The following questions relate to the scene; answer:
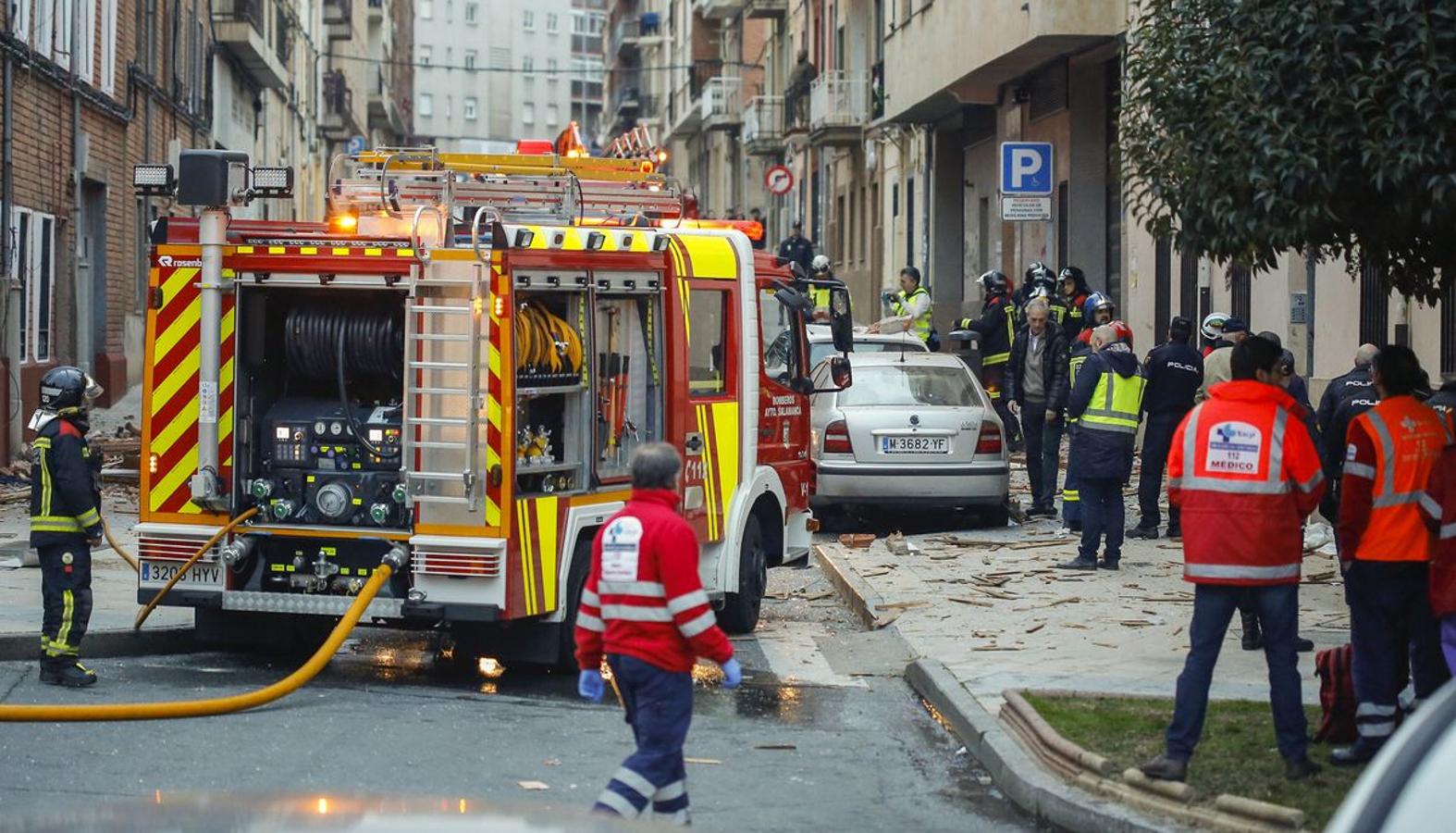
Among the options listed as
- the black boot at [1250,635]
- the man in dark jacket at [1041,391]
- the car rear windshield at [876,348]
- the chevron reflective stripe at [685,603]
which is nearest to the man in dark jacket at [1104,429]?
the man in dark jacket at [1041,391]

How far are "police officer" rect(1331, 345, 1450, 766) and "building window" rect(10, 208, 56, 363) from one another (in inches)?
665

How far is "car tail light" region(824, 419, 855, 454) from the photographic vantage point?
1656 cm

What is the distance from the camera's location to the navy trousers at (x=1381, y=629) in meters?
8.01

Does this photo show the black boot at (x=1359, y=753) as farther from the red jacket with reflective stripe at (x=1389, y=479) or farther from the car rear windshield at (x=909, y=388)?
the car rear windshield at (x=909, y=388)

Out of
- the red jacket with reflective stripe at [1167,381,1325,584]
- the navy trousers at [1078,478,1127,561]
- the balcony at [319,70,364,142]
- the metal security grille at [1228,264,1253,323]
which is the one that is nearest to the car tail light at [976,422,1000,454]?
the navy trousers at [1078,478,1127,561]

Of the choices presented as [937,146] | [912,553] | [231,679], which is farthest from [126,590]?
[937,146]

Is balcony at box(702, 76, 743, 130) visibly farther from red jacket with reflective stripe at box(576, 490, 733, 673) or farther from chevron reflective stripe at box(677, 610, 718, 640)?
chevron reflective stripe at box(677, 610, 718, 640)

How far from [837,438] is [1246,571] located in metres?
8.98

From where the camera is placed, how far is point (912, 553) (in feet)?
51.8

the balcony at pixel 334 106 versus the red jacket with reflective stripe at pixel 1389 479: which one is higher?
the balcony at pixel 334 106

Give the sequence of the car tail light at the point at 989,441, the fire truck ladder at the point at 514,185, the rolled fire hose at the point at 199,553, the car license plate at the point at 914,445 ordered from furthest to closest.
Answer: the car tail light at the point at 989,441 < the car license plate at the point at 914,445 < the fire truck ladder at the point at 514,185 < the rolled fire hose at the point at 199,553

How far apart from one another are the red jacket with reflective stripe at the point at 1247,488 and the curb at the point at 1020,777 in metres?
0.91

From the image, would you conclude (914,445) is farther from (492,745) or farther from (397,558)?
(492,745)

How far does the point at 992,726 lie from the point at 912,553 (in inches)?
269
